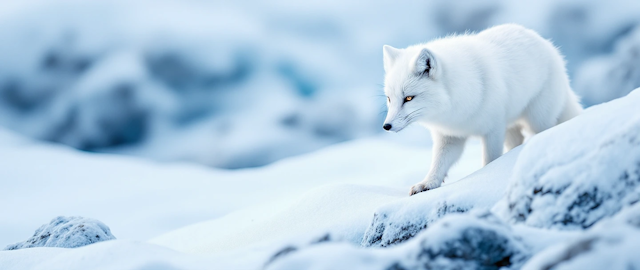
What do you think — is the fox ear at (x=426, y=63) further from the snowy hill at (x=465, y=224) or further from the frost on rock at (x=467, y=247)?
the frost on rock at (x=467, y=247)

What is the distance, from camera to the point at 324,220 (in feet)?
10.0

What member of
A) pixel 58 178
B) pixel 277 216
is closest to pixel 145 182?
pixel 58 178

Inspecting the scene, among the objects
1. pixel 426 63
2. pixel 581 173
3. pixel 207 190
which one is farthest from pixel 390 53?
pixel 207 190

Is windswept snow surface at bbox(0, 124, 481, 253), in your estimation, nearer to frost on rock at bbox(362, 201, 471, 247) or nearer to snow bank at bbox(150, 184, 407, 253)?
snow bank at bbox(150, 184, 407, 253)

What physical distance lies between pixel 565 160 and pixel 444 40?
2196 mm

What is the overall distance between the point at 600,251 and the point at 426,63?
83.2 inches

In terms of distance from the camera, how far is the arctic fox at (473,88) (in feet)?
10.2

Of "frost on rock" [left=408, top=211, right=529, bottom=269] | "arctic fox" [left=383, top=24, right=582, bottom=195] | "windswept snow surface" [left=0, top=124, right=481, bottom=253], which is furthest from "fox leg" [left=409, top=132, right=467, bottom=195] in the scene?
"frost on rock" [left=408, top=211, right=529, bottom=269]

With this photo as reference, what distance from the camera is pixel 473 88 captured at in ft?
10.3

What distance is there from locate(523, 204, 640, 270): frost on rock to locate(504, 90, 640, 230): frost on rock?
42 centimetres

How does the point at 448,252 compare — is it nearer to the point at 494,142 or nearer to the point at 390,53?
the point at 494,142

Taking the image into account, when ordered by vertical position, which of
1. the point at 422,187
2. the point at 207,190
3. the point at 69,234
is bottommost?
the point at 422,187

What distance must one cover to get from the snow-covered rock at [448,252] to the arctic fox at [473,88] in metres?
1.72

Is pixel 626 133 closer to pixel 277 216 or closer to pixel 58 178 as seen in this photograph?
pixel 277 216
